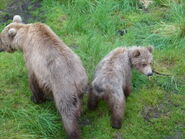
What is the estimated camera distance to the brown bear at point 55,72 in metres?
5.86

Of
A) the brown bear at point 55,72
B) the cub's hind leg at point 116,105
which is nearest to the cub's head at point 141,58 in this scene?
the cub's hind leg at point 116,105

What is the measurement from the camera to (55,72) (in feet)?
19.6

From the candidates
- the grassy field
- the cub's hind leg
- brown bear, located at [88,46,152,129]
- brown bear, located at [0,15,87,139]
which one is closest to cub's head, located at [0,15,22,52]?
brown bear, located at [0,15,87,139]

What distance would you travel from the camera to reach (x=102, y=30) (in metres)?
8.75

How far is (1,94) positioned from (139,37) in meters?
3.25

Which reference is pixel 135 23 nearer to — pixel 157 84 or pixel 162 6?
pixel 162 6

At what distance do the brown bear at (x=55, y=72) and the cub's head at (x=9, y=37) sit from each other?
23 centimetres

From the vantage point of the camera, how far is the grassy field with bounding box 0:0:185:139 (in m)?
6.26

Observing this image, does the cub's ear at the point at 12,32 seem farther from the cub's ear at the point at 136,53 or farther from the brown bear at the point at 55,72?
the cub's ear at the point at 136,53

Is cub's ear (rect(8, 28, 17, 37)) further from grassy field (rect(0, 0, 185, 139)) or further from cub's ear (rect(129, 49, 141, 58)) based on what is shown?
cub's ear (rect(129, 49, 141, 58))

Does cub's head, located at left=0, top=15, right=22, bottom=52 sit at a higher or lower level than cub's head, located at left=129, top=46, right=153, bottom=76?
higher

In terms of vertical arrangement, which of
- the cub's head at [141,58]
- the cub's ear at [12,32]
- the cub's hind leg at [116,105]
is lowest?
the cub's hind leg at [116,105]

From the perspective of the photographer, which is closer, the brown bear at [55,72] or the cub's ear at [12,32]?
the brown bear at [55,72]

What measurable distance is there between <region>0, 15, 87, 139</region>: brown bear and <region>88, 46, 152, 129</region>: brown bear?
301mm
